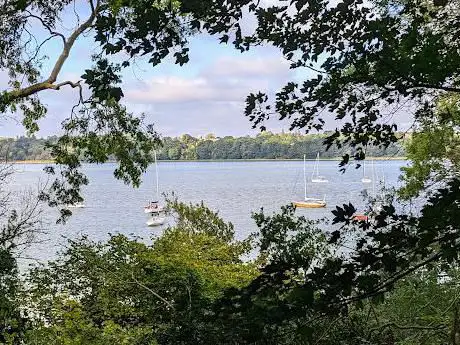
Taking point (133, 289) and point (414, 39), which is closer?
point (414, 39)

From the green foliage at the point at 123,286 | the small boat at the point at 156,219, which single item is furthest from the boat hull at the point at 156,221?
the green foliage at the point at 123,286

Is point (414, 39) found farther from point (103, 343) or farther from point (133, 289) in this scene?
point (133, 289)

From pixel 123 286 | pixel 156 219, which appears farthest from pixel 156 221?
pixel 123 286

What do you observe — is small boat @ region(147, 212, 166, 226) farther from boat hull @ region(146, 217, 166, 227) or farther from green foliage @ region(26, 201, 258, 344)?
green foliage @ region(26, 201, 258, 344)

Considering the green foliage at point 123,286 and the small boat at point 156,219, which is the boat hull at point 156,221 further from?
the green foliage at point 123,286

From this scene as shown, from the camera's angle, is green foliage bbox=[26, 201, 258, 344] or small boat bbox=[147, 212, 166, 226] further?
small boat bbox=[147, 212, 166, 226]

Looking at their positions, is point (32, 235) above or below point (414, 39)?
below

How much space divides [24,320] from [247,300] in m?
4.86

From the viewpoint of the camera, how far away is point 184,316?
188 inches

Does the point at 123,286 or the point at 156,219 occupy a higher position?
the point at 123,286

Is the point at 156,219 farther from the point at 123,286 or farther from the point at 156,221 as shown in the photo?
the point at 123,286

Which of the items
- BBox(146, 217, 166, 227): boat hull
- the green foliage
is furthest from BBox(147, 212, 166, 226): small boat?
the green foliage

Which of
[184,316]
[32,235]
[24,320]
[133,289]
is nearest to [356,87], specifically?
[184,316]

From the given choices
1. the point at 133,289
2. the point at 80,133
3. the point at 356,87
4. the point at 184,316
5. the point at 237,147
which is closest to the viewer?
the point at 356,87
